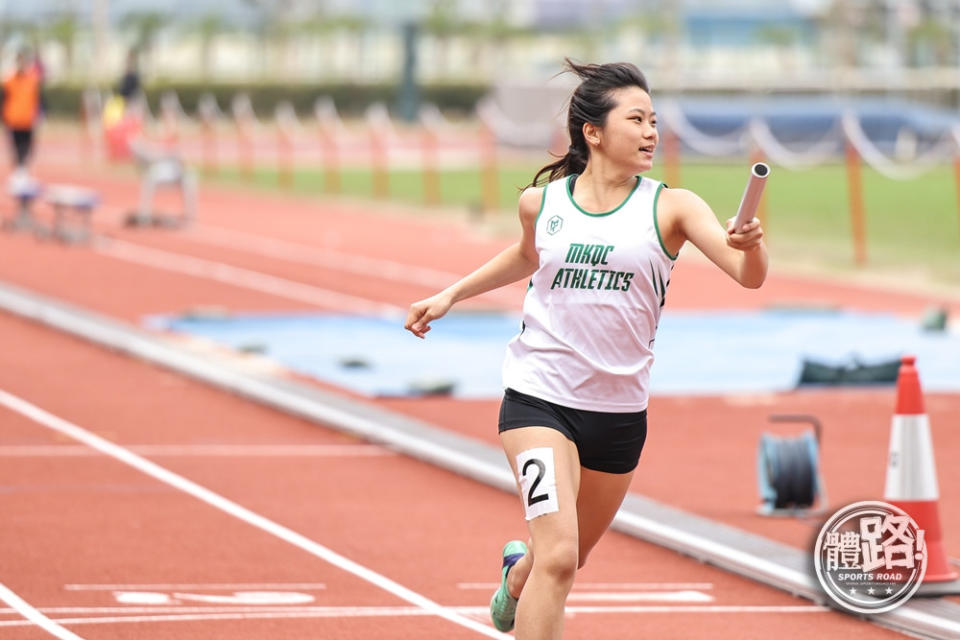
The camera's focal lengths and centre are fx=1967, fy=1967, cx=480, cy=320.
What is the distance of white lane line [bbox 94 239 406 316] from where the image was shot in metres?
19.4

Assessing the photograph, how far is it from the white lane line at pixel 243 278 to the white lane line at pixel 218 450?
22.2 feet

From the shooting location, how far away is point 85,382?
14172 millimetres

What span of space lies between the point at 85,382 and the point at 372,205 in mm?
19254

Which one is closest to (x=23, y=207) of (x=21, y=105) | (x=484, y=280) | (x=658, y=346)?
(x=21, y=105)

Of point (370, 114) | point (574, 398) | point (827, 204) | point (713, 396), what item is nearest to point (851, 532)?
point (574, 398)

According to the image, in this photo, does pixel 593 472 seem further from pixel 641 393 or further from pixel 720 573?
pixel 720 573

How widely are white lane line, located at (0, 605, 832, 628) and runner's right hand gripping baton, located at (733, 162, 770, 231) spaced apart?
2.65m

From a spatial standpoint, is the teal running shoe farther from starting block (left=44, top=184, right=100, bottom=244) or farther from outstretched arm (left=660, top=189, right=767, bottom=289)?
starting block (left=44, top=184, right=100, bottom=244)

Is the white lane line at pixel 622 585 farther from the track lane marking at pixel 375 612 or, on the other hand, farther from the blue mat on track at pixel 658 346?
the blue mat on track at pixel 658 346

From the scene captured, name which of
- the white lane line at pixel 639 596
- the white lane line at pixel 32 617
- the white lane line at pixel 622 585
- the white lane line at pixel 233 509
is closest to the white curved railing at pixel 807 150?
the white lane line at pixel 233 509

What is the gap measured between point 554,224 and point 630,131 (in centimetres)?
38

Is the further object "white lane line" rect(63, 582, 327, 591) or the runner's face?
"white lane line" rect(63, 582, 327, 591)

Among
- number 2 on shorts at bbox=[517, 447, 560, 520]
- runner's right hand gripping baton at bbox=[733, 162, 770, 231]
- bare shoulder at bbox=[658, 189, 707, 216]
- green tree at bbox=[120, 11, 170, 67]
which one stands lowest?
green tree at bbox=[120, 11, 170, 67]

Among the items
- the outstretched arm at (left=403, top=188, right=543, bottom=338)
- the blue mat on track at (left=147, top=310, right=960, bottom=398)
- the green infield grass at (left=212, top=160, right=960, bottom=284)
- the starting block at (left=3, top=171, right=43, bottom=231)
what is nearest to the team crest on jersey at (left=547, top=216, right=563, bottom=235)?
the outstretched arm at (left=403, top=188, right=543, bottom=338)
